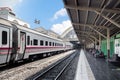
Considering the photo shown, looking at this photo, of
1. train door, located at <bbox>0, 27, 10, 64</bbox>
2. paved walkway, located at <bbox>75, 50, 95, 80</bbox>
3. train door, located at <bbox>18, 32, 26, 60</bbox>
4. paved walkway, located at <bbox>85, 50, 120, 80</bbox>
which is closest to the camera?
paved walkway, located at <bbox>75, 50, 95, 80</bbox>

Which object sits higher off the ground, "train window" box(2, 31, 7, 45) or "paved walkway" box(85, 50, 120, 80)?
"train window" box(2, 31, 7, 45)

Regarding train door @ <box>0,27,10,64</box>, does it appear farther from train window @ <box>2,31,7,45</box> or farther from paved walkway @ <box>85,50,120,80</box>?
paved walkway @ <box>85,50,120,80</box>

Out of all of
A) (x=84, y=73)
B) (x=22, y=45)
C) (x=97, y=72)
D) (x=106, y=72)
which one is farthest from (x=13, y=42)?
(x=106, y=72)

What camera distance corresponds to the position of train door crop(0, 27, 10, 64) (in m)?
13.9

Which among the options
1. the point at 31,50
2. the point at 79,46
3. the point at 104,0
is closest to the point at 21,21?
the point at 31,50

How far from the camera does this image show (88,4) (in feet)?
63.6

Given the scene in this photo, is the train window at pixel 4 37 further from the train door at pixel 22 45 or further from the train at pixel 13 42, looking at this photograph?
the train door at pixel 22 45

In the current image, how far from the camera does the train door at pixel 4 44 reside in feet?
45.6

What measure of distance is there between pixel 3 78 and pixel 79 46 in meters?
Result: 129

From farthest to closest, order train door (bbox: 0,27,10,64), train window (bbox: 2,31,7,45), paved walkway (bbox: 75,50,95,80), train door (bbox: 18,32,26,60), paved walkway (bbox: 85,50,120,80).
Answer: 1. train door (bbox: 18,32,26,60)
2. train window (bbox: 2,31,7,45)
3. train door (bbox: 0,27,10,64)
4. paved walkway (bbox: 85,50,120,80)
5. paved walkway (bbox: 75,50,95,80)

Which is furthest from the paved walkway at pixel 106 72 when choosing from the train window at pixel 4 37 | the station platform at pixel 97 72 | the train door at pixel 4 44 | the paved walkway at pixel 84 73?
the train window at pixel 4 37

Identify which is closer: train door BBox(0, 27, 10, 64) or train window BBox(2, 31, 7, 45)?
train door BBox(0, 27, 10, 64)

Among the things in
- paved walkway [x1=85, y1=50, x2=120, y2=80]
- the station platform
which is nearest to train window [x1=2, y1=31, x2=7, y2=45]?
the station platform

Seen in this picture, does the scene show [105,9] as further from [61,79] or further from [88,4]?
[61,79]
